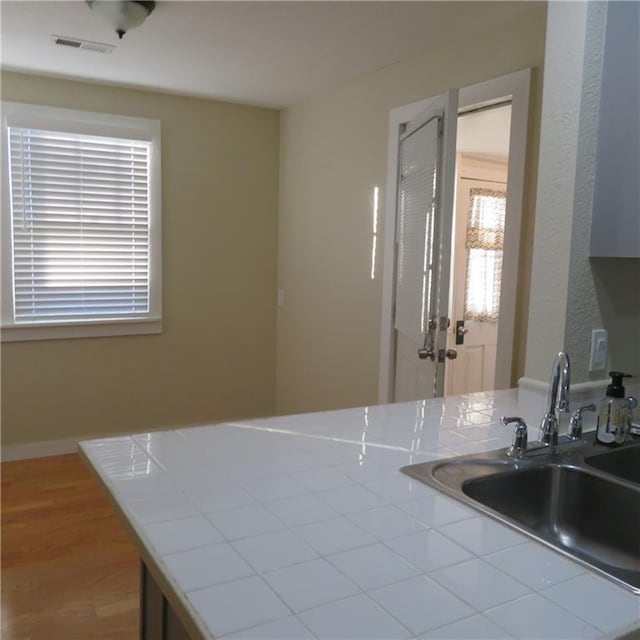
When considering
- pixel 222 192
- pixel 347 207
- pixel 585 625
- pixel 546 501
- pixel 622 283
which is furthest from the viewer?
pixel 222 192

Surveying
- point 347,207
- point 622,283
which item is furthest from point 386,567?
point 347,207

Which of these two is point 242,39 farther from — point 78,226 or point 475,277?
point 475,277

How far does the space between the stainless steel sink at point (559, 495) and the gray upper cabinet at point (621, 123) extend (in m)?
0.59

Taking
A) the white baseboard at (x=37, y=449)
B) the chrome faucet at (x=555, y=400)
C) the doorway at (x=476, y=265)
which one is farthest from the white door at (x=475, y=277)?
the chrome faucet at (x=555, y=400)

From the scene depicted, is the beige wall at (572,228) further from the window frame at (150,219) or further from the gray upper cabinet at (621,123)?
the window frame at (150,219)

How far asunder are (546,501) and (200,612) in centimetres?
90

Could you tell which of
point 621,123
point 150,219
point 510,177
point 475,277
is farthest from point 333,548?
point 475,277

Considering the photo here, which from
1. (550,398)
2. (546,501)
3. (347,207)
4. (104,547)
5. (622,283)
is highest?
(347,207)

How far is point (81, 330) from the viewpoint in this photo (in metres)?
4.05

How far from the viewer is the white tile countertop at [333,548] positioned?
822 mm

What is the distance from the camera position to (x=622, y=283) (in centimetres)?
175

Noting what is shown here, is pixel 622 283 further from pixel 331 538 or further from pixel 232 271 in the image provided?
pixel 232 271

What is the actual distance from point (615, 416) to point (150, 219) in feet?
11.0

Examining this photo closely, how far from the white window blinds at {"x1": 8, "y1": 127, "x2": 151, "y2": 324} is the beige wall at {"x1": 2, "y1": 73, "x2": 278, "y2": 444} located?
0.58ft
